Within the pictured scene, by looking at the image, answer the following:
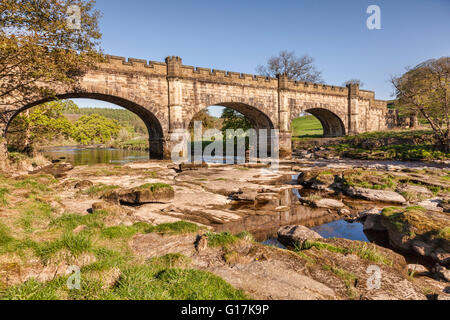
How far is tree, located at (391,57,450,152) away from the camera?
1695 cm

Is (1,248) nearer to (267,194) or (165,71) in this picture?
(267,194)

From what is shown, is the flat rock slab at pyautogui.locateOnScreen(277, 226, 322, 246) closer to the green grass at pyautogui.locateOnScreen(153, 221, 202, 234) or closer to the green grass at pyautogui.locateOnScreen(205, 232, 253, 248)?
the green grass at pyautogui.locateOnScreen(205, 232, 253, 248)

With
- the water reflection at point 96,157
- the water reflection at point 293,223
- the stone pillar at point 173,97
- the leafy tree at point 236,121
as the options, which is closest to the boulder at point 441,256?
the water reflection at point 293,223

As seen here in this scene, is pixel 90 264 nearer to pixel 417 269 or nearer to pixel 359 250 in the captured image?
pixel 359 250

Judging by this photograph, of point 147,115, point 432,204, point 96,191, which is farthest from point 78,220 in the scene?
point 147,115

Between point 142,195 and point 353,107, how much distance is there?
30.3m

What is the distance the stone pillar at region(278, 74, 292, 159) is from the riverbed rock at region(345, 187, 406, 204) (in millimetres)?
15706

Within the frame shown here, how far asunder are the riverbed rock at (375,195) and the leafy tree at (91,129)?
20.9 meters

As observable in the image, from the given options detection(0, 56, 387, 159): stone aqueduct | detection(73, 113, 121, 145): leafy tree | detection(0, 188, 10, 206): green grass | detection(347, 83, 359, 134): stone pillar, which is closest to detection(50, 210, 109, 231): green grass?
detection(0, 188, 10, 206): green grass

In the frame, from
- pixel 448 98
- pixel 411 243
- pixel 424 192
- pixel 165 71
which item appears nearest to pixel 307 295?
pixel 411 243

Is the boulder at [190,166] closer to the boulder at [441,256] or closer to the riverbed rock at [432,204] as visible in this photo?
the riverbed rock at [432,204]

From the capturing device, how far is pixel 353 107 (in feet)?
96.1

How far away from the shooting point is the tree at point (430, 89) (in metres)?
17.0
